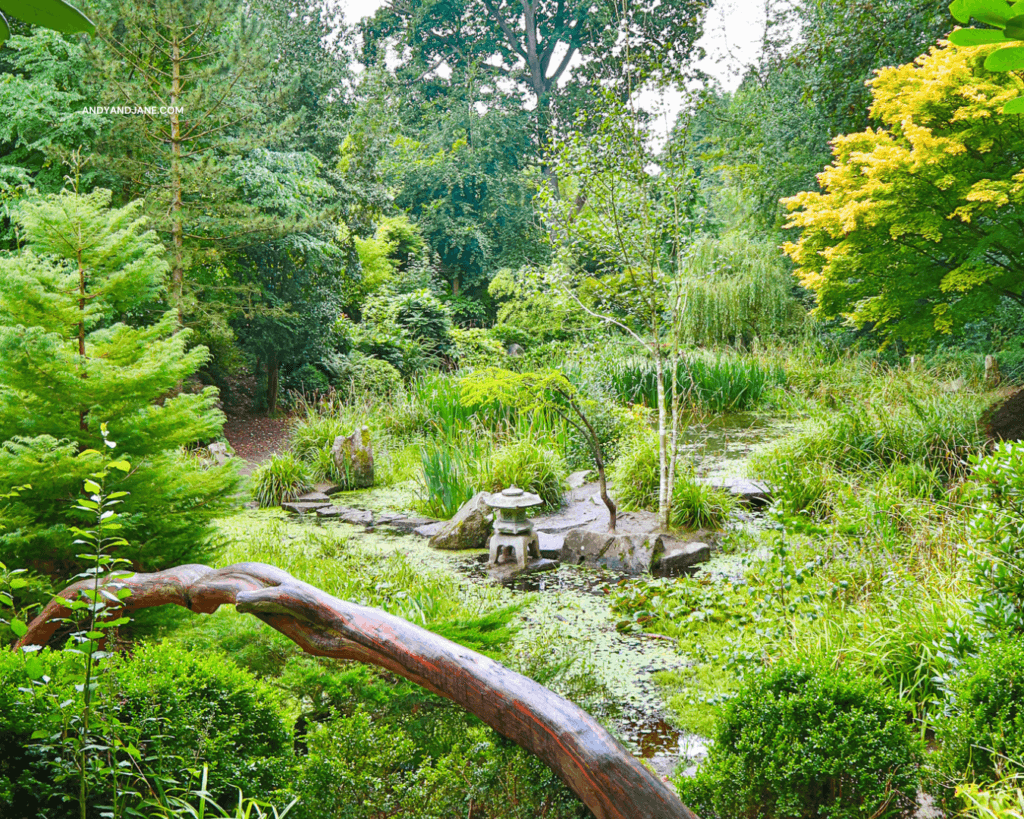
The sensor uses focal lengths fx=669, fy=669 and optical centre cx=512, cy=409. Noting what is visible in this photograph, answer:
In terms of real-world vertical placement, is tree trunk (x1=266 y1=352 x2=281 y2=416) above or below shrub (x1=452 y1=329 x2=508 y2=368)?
below

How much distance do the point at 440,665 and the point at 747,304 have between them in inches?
442

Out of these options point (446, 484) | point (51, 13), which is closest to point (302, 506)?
point (446, 484)

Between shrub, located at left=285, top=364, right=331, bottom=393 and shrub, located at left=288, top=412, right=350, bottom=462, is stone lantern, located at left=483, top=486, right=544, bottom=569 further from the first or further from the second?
shrub, located at left=285, top=364, right=331, bottom=393

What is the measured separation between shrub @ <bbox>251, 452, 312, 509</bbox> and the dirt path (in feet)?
3.88

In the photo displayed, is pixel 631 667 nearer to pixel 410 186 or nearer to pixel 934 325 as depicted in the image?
pixel 934 325

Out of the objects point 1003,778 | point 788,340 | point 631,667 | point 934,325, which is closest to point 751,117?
point 788,340

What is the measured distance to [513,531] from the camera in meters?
4.65

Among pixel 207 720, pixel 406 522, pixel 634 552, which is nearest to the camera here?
pixel 207 720

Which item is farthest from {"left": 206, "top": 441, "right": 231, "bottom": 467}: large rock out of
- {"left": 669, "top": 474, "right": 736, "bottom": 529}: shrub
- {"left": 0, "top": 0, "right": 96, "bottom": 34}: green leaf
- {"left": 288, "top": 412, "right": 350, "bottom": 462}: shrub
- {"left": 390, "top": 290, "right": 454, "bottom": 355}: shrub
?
{"left": 0, "top": 0, "right": 96, "bottom": 34}: green leaf

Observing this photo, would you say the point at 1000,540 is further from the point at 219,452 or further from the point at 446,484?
the point at 219,452

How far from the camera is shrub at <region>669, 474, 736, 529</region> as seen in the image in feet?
16.3

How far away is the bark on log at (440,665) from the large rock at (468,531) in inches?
112

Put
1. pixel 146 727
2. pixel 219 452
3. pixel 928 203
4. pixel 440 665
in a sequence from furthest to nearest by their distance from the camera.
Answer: pixel 219 452, pixel 928 203, pixel 440 665, pixel 146 727

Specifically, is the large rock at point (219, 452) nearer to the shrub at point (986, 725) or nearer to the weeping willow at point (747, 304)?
the shrub at point (986, 725)
